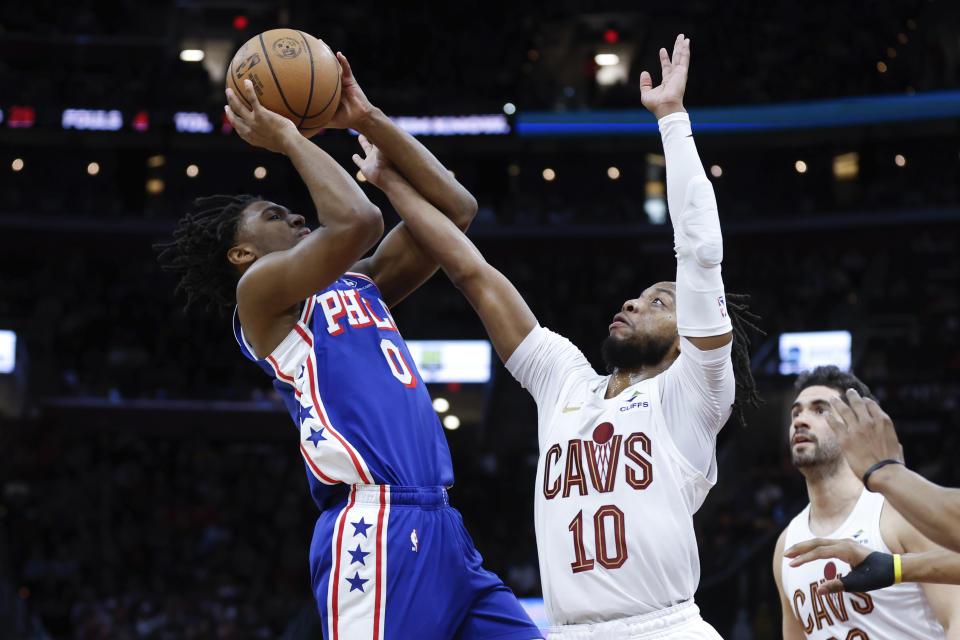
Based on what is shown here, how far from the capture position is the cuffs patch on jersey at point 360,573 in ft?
10.6

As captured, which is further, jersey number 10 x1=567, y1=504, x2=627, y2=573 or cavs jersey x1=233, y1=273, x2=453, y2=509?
jersey number 10 x1=567, y1=504, x2=627, y2=573

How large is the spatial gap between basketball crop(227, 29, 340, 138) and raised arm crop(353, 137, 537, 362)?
0.38m

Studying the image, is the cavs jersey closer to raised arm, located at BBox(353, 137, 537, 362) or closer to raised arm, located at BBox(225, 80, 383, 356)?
raised arm, located at BBox(225, 80, 383, 356)

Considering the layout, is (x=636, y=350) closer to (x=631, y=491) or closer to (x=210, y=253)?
(x=631, y=491)

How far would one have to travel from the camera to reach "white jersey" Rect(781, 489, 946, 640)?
14.6ft

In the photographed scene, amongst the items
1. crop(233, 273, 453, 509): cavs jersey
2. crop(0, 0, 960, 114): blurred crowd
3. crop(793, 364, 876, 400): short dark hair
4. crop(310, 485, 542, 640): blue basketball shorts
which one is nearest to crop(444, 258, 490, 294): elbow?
crop(233, 273, 453, 509): cavs jersey

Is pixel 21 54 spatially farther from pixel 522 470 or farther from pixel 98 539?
pixel 522 470

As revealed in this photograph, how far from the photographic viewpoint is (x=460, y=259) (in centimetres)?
391

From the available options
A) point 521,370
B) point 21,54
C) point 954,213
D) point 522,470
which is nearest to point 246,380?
point 522,470

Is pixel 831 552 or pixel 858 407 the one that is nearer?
pixel 858 407

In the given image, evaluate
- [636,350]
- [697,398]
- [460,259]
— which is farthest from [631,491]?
[460,259]

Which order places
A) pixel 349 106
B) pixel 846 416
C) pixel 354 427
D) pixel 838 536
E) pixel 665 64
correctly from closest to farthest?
pixel 846 416 → pixel 354 427 → pixel 665 64 → pixel 349 106 → pixel 838 536

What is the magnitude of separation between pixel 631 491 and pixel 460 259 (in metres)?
1.04

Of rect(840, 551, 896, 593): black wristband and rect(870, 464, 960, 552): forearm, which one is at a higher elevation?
→ rect(870, 464, 960, 552): forearm
